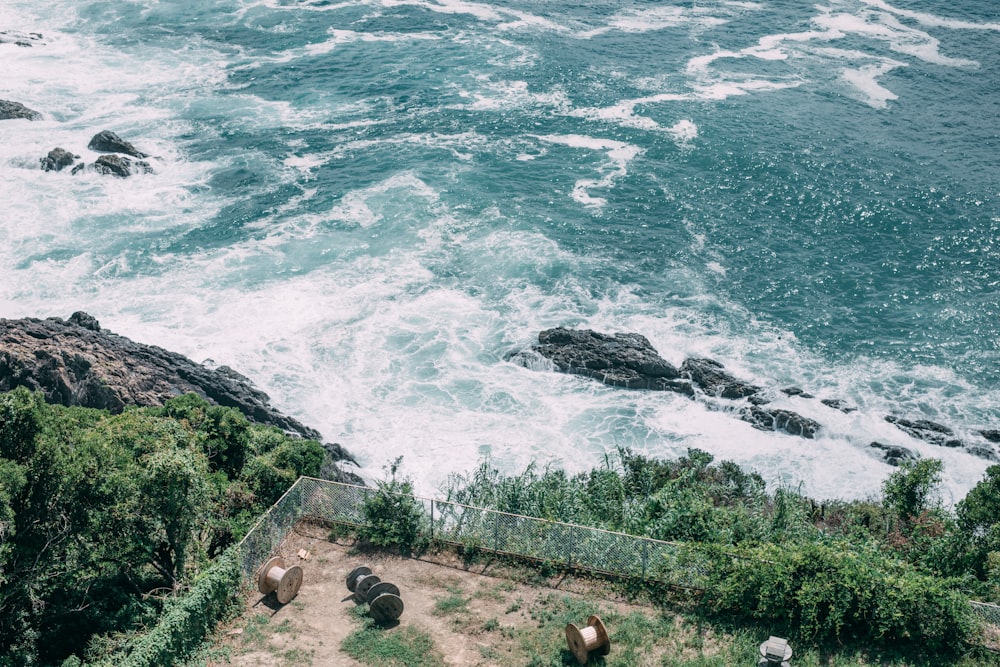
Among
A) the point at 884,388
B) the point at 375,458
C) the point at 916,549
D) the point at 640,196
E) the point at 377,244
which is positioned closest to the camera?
the point at 916,549

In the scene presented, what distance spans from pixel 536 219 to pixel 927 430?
33.0 m

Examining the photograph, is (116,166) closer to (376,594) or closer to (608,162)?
(608,162)

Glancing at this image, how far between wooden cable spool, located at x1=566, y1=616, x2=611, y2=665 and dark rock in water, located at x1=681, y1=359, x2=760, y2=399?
102ft

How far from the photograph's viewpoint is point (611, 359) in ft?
192

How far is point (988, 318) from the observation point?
6219cm

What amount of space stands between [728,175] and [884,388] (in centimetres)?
2786

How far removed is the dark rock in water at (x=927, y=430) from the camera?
52.7 m

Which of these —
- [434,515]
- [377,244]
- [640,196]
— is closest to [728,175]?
[640,196]

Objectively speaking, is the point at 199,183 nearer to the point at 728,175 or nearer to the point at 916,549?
the point at 728,175

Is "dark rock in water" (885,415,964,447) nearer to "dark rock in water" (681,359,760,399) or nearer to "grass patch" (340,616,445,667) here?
"dark rock in water" (681,359,760,399)

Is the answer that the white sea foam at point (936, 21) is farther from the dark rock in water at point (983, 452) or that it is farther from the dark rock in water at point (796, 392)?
the dark rock in water at point (983, 452)

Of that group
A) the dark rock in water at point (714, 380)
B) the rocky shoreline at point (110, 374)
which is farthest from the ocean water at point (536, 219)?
the rocky shoreline at point (110, 374)

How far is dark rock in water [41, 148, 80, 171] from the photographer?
78938mm

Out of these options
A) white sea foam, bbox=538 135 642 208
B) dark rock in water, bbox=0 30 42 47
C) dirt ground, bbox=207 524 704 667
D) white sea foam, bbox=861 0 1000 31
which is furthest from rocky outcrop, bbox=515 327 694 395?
dark rock in water, bbox=0 30 42 47
